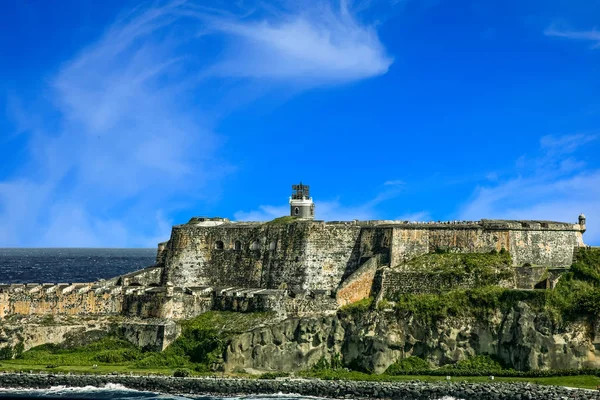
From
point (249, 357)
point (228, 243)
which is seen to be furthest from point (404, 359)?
point (228, 243)

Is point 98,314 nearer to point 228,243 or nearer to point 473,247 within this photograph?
point 228,243

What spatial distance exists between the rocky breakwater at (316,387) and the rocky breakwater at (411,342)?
3.07 meters

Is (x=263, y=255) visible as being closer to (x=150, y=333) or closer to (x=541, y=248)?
(x=150, y=333)

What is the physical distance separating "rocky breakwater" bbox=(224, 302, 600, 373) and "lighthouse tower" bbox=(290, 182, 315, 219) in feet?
65.5

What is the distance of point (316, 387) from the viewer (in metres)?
46.8

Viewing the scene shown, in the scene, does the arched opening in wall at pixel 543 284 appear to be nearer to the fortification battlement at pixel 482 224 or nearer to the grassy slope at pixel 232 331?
the grassy slope at pixel 232 331

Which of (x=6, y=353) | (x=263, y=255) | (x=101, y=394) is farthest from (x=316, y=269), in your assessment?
(x=6, y=353)

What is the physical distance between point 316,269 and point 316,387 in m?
14.7

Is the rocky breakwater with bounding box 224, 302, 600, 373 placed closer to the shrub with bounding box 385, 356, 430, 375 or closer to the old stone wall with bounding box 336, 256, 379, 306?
the shrub with bounding box 385, 356, 430, 375

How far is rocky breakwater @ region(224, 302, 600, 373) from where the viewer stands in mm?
48406

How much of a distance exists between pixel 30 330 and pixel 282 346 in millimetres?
17066

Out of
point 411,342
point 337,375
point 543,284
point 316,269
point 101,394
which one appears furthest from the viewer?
point 316,269

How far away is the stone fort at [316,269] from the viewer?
55.5 metres

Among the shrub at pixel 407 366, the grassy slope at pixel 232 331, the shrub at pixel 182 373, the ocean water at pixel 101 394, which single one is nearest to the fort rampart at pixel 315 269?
the grassy slope at pixel 232 331
